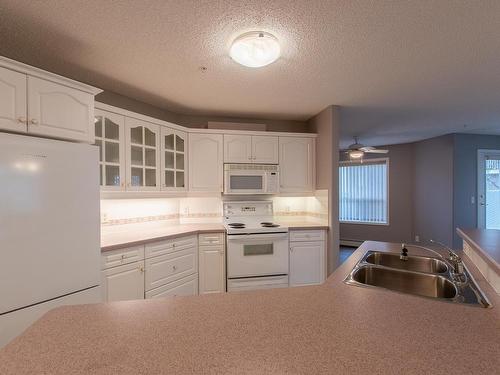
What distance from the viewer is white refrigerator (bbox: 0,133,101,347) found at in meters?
1.47

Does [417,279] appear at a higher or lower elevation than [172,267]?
higher

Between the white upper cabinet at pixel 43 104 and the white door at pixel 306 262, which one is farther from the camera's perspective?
the white door at pixel 306 262

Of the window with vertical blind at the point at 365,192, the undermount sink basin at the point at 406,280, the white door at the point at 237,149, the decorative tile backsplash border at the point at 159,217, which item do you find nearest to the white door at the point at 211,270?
the decorative tile backsplash border at the point at 159,217

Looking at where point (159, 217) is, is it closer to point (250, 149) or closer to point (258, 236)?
point (258, 236)

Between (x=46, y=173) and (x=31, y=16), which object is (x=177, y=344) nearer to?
(x=46, y=173)

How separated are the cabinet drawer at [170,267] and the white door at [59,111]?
127cm

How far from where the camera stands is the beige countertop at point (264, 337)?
0.65 metres

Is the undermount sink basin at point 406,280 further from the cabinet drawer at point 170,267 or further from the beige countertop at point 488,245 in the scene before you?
the cabinet drawer at point 170,267

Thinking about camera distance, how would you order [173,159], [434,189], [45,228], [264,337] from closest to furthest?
1. [264,337]
2. [45,228]
3. [173,159]
4. [434,189]

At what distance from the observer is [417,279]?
1.45m

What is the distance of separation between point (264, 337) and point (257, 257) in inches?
91.0

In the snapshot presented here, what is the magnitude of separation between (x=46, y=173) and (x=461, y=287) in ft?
7.69

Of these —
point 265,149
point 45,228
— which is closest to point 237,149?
point 265,149

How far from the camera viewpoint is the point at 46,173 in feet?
5.30
